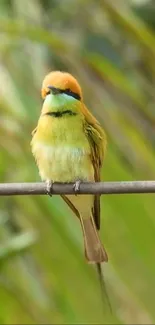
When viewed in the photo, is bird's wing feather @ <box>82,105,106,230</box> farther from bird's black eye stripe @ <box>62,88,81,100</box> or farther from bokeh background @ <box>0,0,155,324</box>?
bokeh background @ <box>0,0,155,324</box>

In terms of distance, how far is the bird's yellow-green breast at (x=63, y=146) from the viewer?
1.30m

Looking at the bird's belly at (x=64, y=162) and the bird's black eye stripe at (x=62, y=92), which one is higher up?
the bird's black eye stripe at (x=62, y=92)

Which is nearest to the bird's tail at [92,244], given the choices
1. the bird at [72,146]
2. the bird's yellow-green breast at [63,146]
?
the bird at [72,146]

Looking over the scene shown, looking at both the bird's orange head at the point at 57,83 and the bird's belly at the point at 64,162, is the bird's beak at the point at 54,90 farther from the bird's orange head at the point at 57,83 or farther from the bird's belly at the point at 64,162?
the bird's belly at the point at 64,162

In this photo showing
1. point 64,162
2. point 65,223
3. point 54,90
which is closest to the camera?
point 54,90

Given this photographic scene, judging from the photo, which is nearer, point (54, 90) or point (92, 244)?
point (54, 90)

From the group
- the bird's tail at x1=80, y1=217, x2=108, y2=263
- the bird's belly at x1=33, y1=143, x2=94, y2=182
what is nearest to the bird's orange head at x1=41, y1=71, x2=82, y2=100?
the bird's belly at x1=33, y1=143, x2=94, y2=182

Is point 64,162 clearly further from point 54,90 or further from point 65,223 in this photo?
point 65,223

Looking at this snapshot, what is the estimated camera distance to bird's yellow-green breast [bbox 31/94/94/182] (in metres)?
1.30

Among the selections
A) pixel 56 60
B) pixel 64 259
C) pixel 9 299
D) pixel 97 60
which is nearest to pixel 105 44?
pixel 56 60

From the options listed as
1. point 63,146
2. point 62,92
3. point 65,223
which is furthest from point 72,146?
point 65,223

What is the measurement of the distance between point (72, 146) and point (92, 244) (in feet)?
0.53

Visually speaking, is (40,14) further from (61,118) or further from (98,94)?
(61,118)

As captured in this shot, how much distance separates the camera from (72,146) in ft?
4.40
